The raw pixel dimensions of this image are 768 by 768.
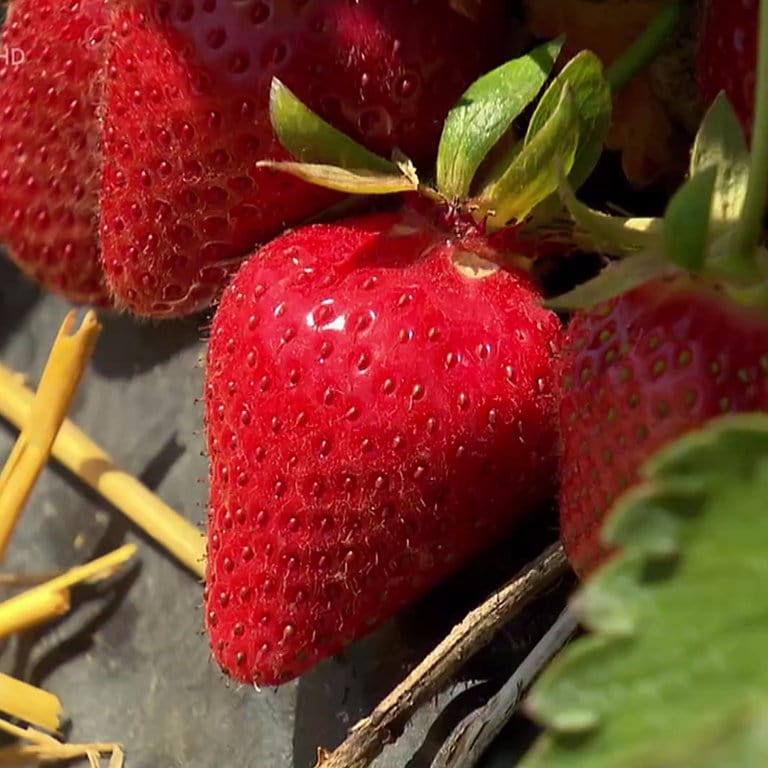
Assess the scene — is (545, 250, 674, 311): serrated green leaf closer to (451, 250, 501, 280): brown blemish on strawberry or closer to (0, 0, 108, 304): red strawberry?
(451, 250, 501, 280): brown blemish on strawberry

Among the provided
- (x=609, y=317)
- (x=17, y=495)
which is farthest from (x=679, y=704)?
(x=17, y=495)

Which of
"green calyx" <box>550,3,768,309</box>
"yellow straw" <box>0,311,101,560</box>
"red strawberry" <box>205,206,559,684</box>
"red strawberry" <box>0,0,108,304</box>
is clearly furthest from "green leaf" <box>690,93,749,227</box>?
"yellow straw" <box>0,311,101,560</box>

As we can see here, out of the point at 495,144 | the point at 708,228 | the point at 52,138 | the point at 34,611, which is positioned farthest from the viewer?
the point at 34,611

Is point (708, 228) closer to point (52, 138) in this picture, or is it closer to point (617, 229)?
point (617, 229)

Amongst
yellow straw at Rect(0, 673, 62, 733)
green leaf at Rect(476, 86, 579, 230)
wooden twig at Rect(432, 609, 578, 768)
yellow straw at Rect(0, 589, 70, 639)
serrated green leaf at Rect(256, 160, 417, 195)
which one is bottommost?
wooden twig at Rect(432, 609, 578, 768)

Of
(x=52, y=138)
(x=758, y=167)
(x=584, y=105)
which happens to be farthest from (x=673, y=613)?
(x=52, y=138)

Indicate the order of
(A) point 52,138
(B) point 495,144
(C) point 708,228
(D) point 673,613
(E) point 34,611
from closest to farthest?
(D) point 673,613
(C) point 708,228
(B) point 495,144
(A) point 52,138
(E) point 34,611
